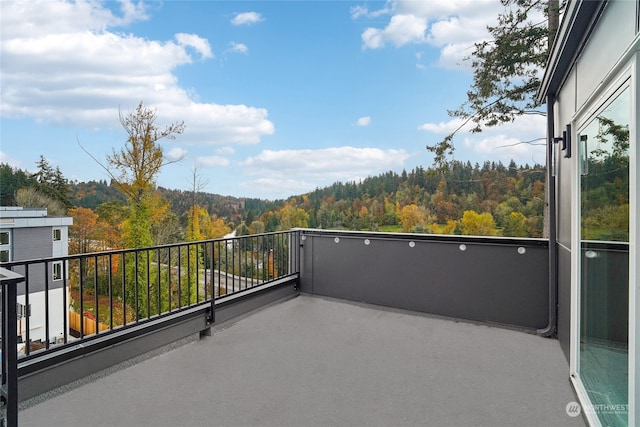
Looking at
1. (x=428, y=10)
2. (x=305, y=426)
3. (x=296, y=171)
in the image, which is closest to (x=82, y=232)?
(x=296, y=171)

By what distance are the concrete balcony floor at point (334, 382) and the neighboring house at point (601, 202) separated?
0.38m

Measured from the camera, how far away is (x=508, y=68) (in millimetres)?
6102

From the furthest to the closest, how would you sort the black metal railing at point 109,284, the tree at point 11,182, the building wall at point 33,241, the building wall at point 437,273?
the tree at point 11,182 → the building wall at point 33,241 → the building wall at point 437,273 → the black metal railing at point 109,284

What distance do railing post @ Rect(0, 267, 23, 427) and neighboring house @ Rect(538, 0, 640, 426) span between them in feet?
7.31

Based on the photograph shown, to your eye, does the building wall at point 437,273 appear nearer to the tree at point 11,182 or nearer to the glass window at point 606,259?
the glass window at point 606,259

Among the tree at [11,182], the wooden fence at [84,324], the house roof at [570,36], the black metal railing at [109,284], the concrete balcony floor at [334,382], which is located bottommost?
the concrete balcony floor at [334,382]

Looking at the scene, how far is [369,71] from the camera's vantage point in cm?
930

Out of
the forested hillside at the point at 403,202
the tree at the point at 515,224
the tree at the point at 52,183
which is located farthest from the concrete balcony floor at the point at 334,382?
the tree at the point at 52,183

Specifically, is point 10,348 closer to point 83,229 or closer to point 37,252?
point 37,252

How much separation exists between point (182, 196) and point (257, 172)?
11.1ft

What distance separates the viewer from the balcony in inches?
79.0

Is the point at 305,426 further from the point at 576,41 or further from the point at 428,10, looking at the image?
the point at 428,10

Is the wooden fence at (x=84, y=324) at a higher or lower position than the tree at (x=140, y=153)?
lower

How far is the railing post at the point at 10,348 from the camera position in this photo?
4.19ft
